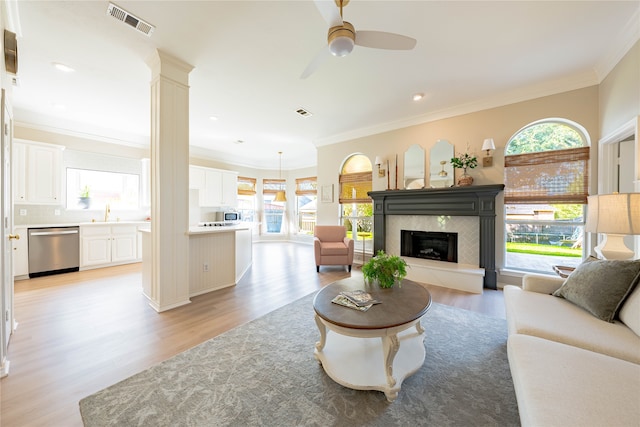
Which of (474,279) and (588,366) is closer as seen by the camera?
(588,366)

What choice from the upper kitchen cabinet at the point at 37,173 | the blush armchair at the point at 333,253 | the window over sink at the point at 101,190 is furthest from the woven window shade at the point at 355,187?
the upper kitchen cabinet at the point at 37,173

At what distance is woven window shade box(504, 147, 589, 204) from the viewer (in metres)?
3.26

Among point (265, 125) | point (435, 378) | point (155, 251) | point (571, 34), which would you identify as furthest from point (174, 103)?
point (571, 34)

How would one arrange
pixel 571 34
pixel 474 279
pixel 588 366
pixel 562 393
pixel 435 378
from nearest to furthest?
pixel 562 393 < pixel 588 366 < pixel 435 378 < pixel 571 34 < pixel 474 279

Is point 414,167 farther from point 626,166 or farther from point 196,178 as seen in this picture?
point 196,178

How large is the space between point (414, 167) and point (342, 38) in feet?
10.8

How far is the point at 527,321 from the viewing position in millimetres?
1606

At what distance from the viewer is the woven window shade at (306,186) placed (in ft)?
26.6

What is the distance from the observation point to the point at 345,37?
1.73 metres

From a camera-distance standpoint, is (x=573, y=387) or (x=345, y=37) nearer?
(x=573, y=387)

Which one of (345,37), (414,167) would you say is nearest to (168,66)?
(345,37)

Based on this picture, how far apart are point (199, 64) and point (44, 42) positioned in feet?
4.83

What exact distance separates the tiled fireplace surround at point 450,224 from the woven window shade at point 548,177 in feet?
1.10

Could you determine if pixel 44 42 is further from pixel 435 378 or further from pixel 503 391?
pixel 503 391
